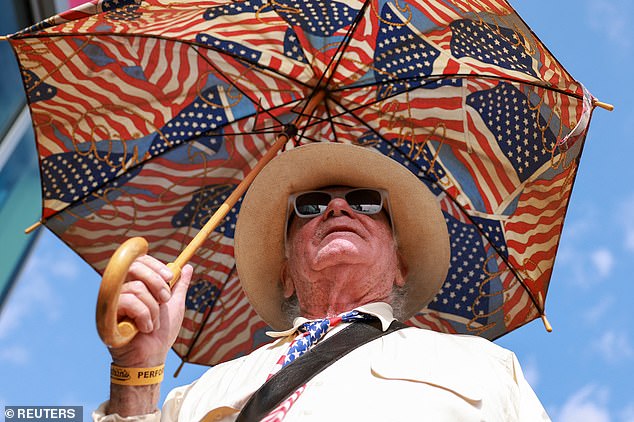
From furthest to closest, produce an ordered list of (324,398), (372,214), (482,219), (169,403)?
(482,219)
(372,214)
(169,403)
(324,398)

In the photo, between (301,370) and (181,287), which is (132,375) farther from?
(301,370)

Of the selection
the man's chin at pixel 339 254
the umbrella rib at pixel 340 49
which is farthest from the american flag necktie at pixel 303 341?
the umbrella rib at pixel 340 49

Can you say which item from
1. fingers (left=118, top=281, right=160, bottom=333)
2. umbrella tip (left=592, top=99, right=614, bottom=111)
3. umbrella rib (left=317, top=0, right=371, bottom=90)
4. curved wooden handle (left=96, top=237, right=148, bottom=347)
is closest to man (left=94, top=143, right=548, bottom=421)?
fingers (left=118, top=281, right=160, bottom=333)

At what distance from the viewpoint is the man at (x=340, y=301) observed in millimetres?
2408

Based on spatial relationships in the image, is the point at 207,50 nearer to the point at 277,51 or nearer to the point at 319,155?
the point at 277,51

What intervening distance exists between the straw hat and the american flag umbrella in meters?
0.10

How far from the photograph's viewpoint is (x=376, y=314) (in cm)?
288

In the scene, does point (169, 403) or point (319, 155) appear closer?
point (169, 403)

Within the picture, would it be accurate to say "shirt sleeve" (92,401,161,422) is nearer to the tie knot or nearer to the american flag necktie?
the american flag necktie

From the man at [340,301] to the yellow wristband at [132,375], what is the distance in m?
0.02

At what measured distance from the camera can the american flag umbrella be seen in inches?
135

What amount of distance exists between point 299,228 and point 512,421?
130 cm

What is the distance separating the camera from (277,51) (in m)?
3.67

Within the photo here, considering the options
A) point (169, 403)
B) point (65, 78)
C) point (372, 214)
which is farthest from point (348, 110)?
point (169, 403)
